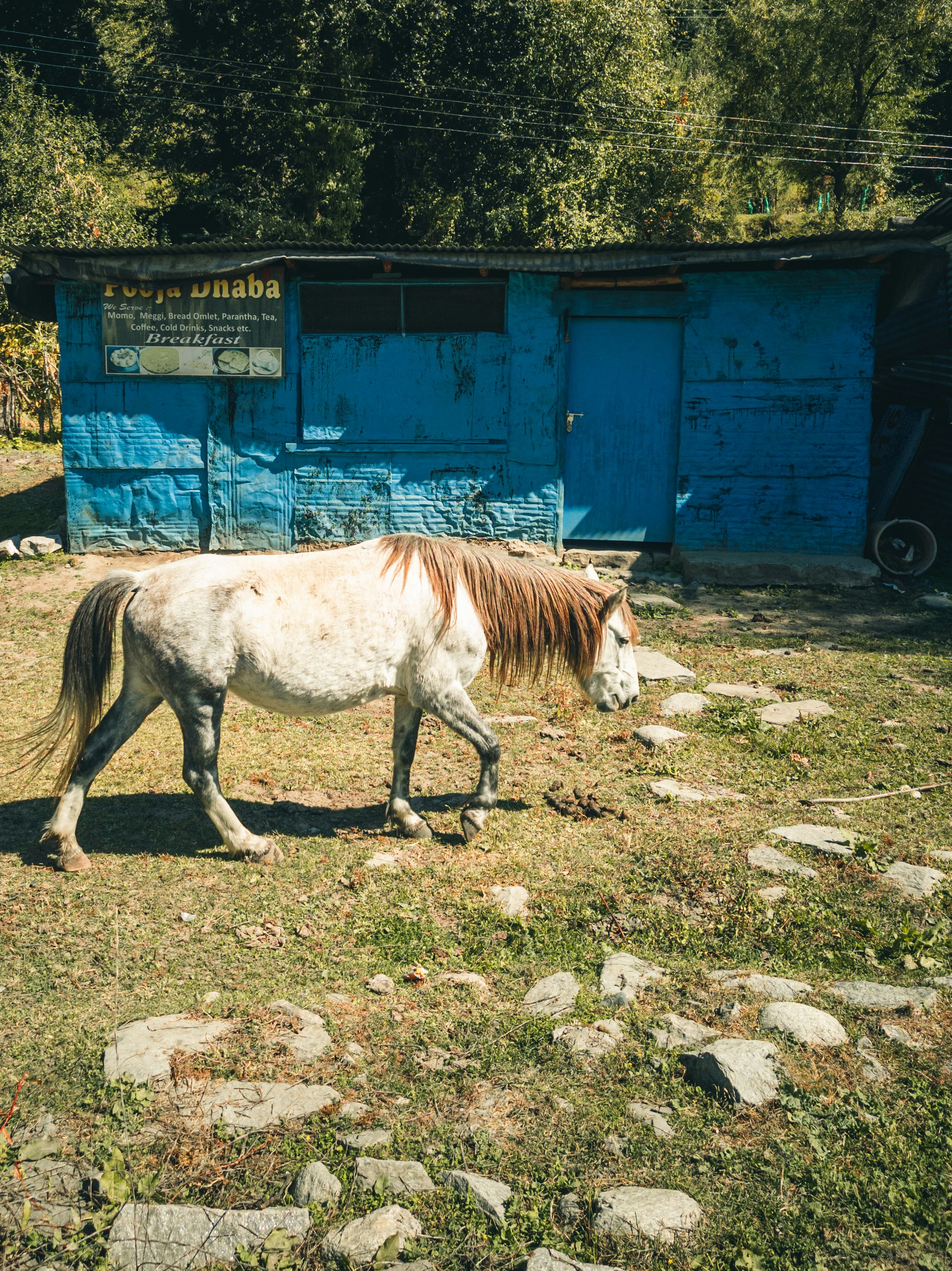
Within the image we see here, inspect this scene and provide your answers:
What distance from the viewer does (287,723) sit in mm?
7289

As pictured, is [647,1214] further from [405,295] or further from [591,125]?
[591,125]

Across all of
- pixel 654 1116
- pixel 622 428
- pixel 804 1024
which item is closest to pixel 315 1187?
pixel 654 1116

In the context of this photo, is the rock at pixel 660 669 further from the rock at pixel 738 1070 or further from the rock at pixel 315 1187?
the rock at pixel 315 1187

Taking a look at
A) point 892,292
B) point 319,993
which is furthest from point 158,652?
point 892,292

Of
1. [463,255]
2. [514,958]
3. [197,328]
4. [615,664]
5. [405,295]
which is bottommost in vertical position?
[514,958]

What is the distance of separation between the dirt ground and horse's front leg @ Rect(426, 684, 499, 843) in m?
0.13

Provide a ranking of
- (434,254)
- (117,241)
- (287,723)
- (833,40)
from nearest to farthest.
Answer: (287,723), (434,254), (117,241), (833,40)

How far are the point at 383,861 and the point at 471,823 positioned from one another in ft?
1.78

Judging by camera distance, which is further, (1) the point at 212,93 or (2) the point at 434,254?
(1) the point at 212,93

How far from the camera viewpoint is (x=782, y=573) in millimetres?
11383

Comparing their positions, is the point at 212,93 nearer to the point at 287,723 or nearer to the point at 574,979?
the point at 287,723

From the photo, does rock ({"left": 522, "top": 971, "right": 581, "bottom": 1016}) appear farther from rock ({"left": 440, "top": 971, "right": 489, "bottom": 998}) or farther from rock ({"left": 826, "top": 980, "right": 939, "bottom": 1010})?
rock ({"left": 826, "top": 980, "right": 939, "bottom": 1010})

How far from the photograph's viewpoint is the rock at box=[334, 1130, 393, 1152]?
299 cm

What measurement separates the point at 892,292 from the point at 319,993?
1125cm
